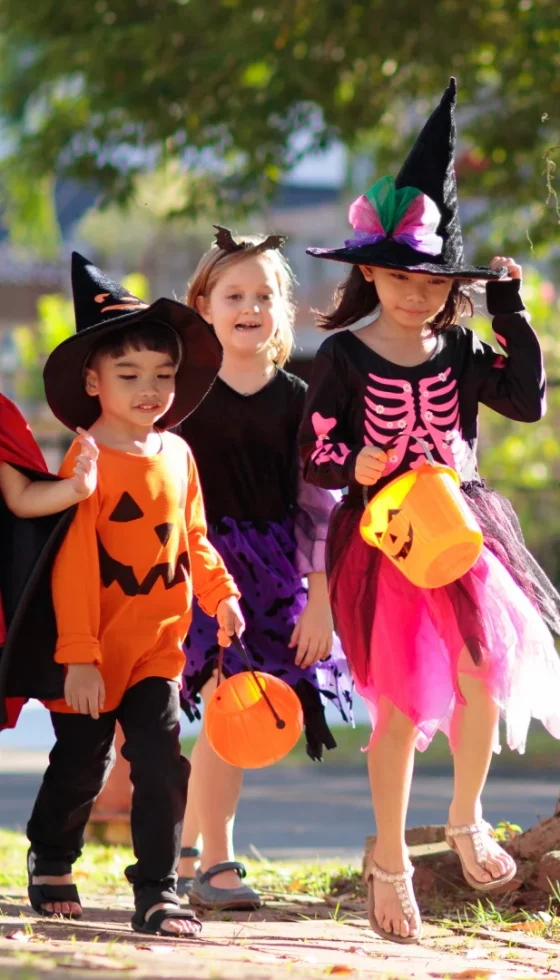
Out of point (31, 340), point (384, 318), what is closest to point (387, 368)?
point (384, 318)

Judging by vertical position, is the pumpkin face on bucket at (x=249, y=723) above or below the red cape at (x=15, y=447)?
below

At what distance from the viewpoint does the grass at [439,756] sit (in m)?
10.9

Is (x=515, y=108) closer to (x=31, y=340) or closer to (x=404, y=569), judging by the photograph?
(x=404, y=569)

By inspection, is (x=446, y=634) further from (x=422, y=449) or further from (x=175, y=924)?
(x=175, y=924)

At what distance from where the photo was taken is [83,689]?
4.04 m

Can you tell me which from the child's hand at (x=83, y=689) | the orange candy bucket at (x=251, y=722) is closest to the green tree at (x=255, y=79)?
the orange candy bucket at (x=251, y=722)

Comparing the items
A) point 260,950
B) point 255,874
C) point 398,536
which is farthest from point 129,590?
point 255,874

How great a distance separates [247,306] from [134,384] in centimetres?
77

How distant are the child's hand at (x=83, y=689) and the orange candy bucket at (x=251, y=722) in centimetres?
41

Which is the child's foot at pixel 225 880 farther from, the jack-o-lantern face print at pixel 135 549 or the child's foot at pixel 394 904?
the jack-o-lantern face print at pixel 135 549

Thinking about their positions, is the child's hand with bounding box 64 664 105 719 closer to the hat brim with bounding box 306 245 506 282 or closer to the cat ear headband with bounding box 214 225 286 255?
the hat brim with bounding box 306 245 506 282

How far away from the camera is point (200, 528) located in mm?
4449

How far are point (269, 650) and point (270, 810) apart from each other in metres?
4.32

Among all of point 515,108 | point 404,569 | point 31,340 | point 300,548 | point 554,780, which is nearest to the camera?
point 404,569
